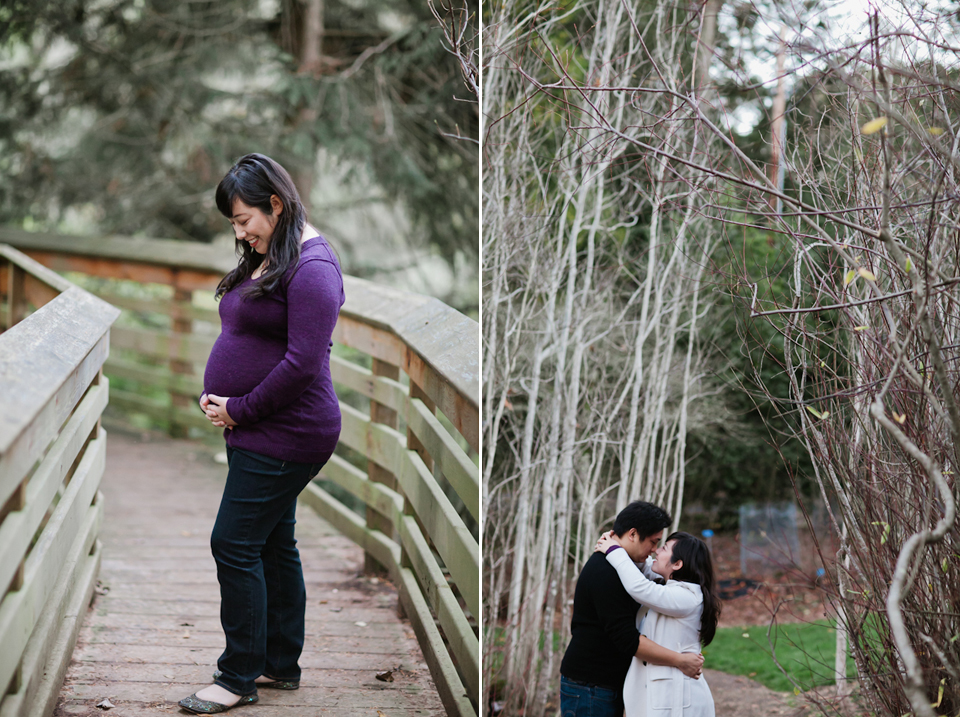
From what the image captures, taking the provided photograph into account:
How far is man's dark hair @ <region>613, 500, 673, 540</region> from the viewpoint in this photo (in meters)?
2.60

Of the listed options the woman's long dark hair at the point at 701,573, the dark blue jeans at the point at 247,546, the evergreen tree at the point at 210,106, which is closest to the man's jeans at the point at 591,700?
the woman's long dark hair at the point at 701,573

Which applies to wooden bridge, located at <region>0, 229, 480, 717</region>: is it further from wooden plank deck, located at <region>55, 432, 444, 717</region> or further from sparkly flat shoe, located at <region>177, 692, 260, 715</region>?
sparkly flat shoe, located at <region>177, 692, 260, 715</region>

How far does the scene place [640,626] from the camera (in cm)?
268

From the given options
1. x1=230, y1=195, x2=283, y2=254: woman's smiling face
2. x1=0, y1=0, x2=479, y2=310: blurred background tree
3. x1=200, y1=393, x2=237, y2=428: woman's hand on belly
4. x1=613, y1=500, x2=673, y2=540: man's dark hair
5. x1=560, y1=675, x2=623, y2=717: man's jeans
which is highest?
x1=0, y1=0, x2=479, y2=310: blurred background tree

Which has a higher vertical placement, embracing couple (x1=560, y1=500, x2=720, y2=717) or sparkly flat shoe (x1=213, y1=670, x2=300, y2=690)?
embracing couple (x1=560, y1=500, x2=720, y2=717)

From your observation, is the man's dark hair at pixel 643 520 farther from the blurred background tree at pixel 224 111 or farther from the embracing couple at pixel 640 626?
the blurred background tree at pixel 224 111

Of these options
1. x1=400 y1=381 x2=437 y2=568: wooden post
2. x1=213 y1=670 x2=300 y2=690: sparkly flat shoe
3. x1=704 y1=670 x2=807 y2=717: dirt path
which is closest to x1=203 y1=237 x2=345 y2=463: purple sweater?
x1=400 y1=381 x2=437 y2=568: wooden post

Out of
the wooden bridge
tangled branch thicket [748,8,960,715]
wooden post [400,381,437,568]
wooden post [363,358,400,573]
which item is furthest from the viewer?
wooden post [363,358,400,573]

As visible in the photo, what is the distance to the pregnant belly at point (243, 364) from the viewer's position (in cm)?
237

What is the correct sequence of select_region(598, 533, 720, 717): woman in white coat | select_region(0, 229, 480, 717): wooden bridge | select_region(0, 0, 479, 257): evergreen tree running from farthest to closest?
select_region(0, 0, 479, 257): evergreen tree, select_region(598, 533, 720, 717): woman in white coat, select_region(0, 229, 480, 717): wooden bridge

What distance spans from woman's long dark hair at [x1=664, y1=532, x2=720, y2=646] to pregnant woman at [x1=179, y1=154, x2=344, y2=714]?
1118 millimetres

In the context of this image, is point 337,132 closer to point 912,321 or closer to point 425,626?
point 425,626

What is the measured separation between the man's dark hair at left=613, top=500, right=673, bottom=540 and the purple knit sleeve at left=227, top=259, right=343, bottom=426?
1.02 metres

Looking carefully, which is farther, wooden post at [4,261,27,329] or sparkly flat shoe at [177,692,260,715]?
wooden post at [4,261,27,329]
